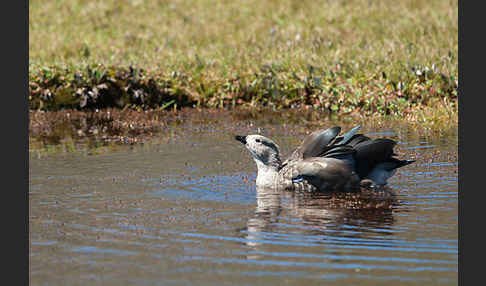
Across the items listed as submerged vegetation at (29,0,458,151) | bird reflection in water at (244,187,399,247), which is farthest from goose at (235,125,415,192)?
submerged vegetation at (29,0,458,151)

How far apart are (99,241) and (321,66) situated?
1050 cm

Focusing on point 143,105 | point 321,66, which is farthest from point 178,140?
point 321,66

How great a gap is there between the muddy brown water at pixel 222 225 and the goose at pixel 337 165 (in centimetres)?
23

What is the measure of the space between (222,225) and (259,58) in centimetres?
1092

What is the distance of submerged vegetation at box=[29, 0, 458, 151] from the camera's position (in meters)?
15.1

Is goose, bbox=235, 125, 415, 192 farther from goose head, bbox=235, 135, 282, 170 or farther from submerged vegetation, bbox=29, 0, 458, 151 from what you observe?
submerged vegetation, bbox=29, 0, 458, 151

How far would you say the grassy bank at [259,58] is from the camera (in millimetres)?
15195

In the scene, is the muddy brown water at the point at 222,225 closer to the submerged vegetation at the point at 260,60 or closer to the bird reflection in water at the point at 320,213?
the bird reflection in water at the point at 320,213

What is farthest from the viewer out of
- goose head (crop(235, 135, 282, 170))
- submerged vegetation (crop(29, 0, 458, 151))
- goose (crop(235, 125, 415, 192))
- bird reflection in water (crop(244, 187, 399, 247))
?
submerged vegetation (crop(29, 0, 458, 151))

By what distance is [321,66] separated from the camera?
16641mm

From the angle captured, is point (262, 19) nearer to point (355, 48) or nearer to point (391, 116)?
point (355, 48)

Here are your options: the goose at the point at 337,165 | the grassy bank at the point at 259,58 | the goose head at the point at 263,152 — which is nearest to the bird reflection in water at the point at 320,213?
the goose at the point at 337,165

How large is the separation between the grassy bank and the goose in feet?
15.6
